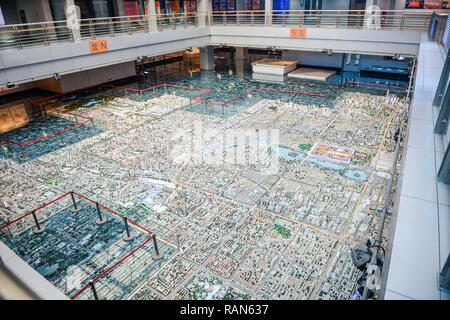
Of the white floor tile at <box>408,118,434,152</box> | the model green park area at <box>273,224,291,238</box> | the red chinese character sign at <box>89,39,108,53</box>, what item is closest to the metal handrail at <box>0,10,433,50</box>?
the red chinese character sign at <box>89,39,108,53</box>

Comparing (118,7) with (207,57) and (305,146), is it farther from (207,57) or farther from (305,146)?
(305,146)

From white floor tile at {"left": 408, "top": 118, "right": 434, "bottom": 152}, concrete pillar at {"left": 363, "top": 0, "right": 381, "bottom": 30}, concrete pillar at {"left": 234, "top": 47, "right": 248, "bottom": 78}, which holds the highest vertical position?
concrete pillar at {"left": 363, "top": 0, "right": 381, "bottom": 30}

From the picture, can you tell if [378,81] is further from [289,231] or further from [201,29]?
[289,231]

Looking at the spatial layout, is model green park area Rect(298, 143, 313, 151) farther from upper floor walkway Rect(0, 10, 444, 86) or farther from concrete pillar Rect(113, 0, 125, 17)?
concrete pillar Rect(113, 0, 125, 17)

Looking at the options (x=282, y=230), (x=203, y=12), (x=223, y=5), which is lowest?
(x=282, y=230)

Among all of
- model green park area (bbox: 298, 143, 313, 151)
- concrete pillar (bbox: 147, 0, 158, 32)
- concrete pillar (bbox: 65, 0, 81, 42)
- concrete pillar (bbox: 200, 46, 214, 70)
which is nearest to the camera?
model green park area (bbox: 298, 143, 313, 151)

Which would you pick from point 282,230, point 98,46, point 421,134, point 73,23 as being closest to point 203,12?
point 98,46

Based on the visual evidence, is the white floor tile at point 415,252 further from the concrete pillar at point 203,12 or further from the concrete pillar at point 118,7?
the concrete pillar at point 118,7

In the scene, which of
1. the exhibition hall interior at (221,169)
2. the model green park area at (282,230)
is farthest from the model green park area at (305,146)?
the model green park area at (282,230)
